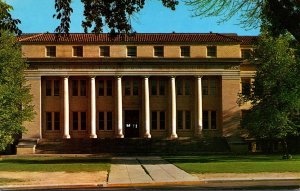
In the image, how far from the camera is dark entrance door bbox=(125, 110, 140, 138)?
64.9 m

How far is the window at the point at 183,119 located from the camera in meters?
64.6

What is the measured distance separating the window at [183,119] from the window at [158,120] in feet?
5.57

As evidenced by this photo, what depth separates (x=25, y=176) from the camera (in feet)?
95.3

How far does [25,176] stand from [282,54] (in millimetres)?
23927

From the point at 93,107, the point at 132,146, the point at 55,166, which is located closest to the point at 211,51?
the point at 132,146

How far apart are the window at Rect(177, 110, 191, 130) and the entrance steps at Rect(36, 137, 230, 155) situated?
15.2 feet

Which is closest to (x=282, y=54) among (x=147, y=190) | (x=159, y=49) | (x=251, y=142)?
(x=251, y=142)

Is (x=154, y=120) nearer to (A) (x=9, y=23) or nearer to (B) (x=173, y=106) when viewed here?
(B) (x=173, y=106)

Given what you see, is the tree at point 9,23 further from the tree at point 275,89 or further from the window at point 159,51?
the window at point 159,51

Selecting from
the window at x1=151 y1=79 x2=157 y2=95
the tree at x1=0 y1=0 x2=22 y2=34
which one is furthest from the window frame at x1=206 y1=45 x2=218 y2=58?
the tree at x1=0 y1=0 x2=22 y2=34

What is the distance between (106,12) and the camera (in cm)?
781

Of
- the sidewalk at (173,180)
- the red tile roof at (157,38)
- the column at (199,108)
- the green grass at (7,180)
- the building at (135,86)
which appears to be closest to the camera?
the sidewalk at (173,180)

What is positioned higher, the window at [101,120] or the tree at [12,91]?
the tree at [12,91]

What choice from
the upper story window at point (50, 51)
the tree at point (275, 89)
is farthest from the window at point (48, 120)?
the tree at point (275, 89)
